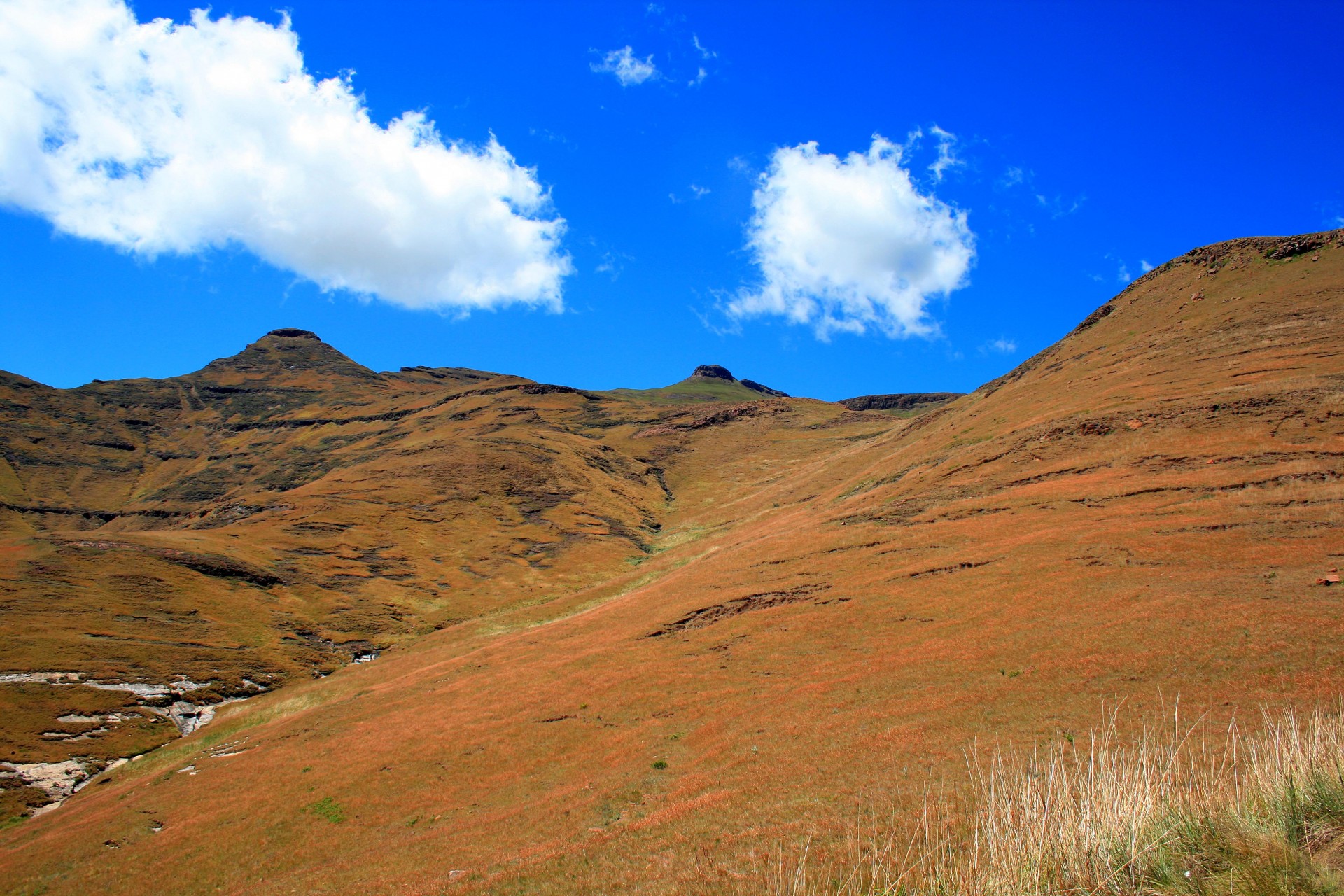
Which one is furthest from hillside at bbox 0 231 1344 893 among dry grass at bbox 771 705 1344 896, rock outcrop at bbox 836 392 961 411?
rock outcrop at bbox 836 392 961 411

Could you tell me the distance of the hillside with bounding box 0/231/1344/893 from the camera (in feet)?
52.8

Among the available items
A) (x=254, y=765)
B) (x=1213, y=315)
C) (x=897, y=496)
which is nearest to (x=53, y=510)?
(x=254, y=765)

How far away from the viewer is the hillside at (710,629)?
16.1m

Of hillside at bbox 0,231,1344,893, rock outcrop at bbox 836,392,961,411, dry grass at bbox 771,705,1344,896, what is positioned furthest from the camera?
rock outcrop at bbox 836,392,961,411

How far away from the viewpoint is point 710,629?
100 feet

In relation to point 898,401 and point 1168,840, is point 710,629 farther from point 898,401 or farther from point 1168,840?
point 898,401

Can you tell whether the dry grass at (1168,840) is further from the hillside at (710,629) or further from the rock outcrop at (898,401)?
the rock outcrop at (898,401)

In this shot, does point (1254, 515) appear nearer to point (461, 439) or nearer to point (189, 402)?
point (461, 439)

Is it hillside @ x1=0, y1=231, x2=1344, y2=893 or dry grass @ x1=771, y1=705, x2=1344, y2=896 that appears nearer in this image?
dry grass @ x1=771, y1=705, x2=1344, y2=896

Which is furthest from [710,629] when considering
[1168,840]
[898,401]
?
[898,401]

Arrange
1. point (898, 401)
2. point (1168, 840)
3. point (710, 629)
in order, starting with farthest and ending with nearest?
point (898, 401) → point (710, 629) → point (1168, 840)

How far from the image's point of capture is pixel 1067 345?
2776 inches

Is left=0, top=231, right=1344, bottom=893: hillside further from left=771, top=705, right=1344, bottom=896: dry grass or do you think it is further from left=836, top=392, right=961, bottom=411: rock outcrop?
left=836, top=392, right=961, bottom=411: rock outcrop

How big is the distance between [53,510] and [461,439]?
65.4 m
